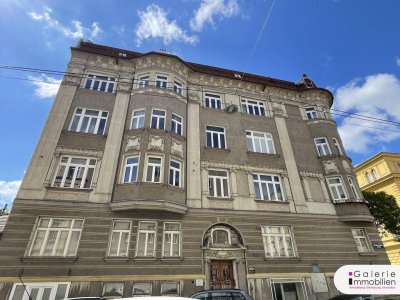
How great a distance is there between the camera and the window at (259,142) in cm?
1756

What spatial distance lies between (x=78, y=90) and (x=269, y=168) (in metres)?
14.0

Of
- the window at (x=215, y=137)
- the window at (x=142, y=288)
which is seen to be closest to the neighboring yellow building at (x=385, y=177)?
the window at (x=215, y=137)

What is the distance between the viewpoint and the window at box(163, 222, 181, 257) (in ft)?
40.6

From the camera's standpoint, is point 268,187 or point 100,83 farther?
point 100,83

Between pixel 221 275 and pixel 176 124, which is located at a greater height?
pixel 176 124

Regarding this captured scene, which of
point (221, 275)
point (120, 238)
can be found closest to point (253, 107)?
point (221, 275)

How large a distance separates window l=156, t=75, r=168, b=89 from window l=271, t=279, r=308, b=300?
46.0ft

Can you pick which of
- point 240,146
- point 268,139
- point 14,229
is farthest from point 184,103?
point 14,229

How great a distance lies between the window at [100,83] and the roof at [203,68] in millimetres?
1982

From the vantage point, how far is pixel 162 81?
56.3 feet

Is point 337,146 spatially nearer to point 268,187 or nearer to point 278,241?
point 268,187

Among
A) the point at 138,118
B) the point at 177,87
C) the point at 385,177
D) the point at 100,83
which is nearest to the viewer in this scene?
the point at 138,118

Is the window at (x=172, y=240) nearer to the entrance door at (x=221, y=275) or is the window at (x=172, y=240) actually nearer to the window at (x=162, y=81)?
the entrance door at (x=221, y=275)

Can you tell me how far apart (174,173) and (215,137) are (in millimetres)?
4476
